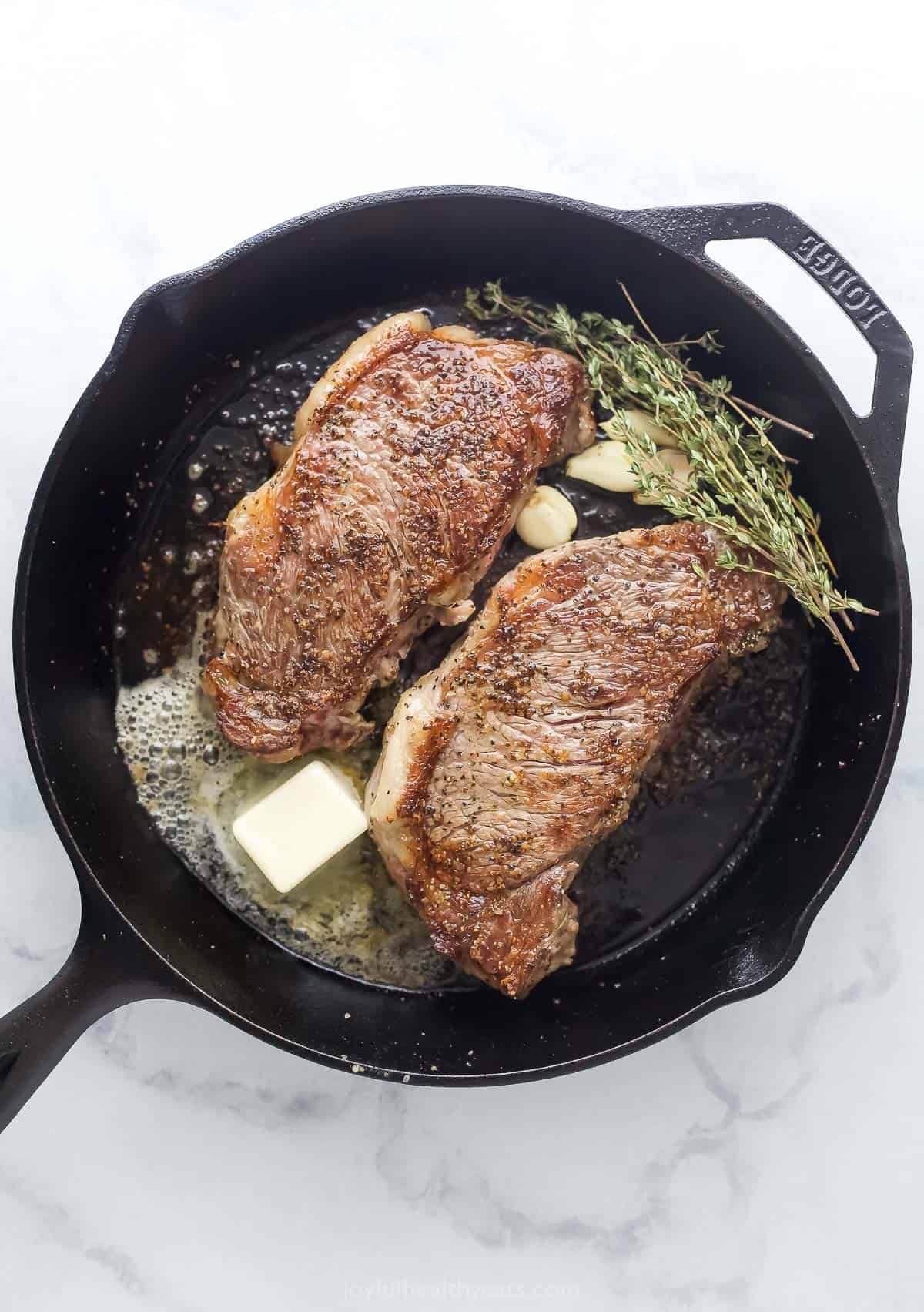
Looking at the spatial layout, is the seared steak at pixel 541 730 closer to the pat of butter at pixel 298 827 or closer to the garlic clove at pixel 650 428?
the pat of butter at pixel 298 827

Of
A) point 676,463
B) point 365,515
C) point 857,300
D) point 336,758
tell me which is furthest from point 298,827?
point 857,300

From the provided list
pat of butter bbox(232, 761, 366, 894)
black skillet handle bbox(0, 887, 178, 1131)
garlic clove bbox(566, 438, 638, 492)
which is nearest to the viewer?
black skillet handle bbox(0, 887, 178, 1131)

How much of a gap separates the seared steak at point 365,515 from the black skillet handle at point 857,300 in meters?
0.51

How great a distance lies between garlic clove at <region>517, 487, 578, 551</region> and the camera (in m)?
2.61

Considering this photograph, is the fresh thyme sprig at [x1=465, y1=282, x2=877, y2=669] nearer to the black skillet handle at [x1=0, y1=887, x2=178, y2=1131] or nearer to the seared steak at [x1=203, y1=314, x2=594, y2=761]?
the seared steak at [x1=203, y1=314, x2=594, y2=761]

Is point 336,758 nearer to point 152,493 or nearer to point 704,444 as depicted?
point 152,493

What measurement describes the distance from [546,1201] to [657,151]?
9.27ft

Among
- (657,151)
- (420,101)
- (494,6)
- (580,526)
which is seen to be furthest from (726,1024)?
(494,6)

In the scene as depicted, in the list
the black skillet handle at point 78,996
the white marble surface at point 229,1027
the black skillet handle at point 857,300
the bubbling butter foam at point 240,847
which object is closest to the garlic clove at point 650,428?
the black skillet handle at point 857,300

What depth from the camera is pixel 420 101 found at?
2.66 metres

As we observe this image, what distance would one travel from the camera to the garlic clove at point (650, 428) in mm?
2581

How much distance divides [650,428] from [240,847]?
1.55 m

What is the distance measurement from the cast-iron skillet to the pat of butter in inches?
12.8

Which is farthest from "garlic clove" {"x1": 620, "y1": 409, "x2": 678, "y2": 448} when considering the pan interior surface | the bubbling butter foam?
the bubbling butter foam
